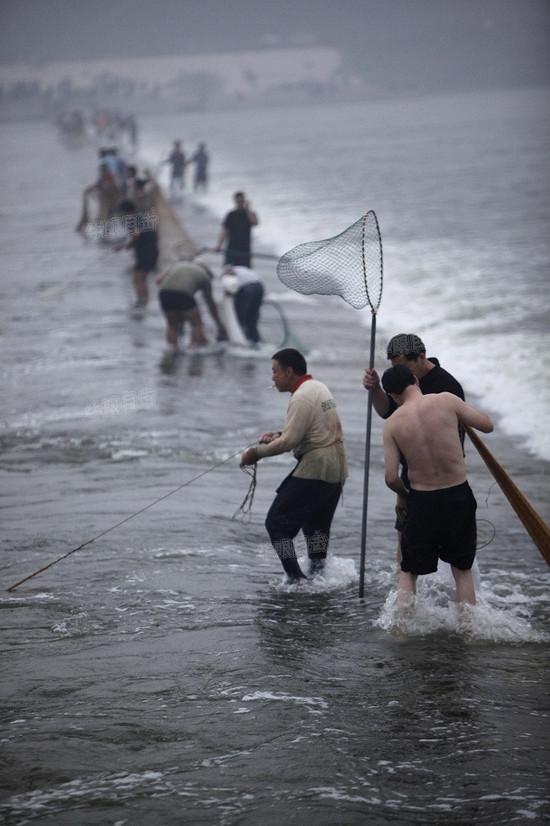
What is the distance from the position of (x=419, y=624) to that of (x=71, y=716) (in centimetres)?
190

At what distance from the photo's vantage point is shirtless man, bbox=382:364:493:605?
5.38m

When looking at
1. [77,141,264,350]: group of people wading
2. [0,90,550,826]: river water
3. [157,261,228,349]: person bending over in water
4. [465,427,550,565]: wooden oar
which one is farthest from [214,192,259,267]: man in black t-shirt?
[465,427,550,565]: wooden oar

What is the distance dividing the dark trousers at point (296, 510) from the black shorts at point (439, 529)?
80 cm

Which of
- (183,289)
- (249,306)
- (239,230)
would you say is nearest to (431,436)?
(183,289)

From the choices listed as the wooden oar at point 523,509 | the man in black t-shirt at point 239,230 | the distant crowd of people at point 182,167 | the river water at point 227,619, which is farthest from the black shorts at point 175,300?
the distant crowd of people at point 182,167

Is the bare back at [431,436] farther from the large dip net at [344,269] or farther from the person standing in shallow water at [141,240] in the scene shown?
the person standing in shallow water at [141,240]

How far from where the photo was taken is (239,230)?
14992mm

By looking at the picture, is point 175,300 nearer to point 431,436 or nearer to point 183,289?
point 183,289

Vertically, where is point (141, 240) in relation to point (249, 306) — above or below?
above

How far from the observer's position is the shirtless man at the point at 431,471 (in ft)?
17.6

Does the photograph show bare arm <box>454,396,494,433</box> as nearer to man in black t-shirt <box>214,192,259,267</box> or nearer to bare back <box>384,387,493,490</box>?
bare back <box>384,387,493,490</box>

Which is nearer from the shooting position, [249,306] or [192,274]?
[192,274]

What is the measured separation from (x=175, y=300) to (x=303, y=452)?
22.5ft

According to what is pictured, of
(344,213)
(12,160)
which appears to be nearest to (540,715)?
(344,213)
